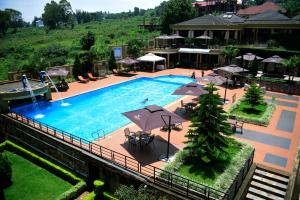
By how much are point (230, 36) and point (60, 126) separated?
104 feet

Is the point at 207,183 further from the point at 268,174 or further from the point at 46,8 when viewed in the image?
the point at 46,8

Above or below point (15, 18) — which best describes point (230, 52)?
below

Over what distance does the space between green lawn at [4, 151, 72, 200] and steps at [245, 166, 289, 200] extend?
10046 millimetres

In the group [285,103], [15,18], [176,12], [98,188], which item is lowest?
[98,188]

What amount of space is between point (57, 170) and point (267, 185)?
1188cm

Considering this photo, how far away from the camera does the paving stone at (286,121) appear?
17.9 m

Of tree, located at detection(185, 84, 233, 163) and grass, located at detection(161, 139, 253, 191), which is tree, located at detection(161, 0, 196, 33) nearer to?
tree, located at detection(185, 84, 233, 163)

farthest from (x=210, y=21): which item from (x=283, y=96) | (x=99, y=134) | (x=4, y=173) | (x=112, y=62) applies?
(x=4, y=173)

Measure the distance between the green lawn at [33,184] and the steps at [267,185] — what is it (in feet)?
33.0

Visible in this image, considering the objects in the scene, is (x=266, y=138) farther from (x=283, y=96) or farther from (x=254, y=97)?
(x=283, y=96)

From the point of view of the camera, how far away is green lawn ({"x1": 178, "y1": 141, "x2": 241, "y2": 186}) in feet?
38.3

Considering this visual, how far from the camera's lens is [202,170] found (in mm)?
12406

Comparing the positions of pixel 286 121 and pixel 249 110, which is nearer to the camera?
pixel 286 121

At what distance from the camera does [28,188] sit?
560 inches
